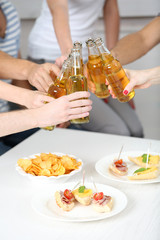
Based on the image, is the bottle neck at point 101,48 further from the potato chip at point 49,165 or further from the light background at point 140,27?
the light background at point 140,27

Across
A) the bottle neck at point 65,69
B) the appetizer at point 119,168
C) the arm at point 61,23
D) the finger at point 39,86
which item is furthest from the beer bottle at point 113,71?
the arm at point 61,23

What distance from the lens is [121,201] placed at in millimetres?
1023

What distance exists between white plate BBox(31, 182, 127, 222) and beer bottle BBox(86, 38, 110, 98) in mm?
359

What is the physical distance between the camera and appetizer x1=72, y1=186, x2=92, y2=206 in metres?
1.01

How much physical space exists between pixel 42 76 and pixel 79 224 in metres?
0.66

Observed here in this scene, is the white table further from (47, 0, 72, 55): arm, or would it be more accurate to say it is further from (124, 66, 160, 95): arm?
(47, 0, 72, 55): arm

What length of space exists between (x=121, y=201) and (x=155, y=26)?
1.24 meters

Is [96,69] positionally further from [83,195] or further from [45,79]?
[83,195]

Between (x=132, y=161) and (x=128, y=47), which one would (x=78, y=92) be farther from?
(x=128, y=47)

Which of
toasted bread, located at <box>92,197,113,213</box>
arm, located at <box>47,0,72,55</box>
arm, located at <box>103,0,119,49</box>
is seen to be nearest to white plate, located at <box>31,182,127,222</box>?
toasted bread, located at <box>92,197,113,213</box>

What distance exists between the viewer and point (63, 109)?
3.61ft

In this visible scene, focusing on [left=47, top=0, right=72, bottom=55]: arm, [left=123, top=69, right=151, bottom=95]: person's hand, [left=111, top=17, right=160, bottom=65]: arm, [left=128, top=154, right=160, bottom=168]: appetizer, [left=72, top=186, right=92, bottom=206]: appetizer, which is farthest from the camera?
[left=111, top=17, right=160, bottom=65]: arm

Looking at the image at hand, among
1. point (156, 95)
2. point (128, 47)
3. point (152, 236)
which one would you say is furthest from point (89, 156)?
point (156, 95)

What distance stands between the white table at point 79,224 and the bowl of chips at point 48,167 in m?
0.04
